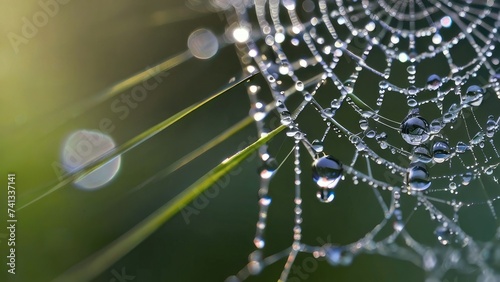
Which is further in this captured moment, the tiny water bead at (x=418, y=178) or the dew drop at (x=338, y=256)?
the dew drop at (x=338, y=256)

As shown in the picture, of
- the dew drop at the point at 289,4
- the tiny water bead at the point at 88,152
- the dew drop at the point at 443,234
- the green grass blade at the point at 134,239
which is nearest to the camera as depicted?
the green grass blade at the point at 134,239

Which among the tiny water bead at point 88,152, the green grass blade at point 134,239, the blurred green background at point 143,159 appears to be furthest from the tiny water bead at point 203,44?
the green grass blade at point 134,239

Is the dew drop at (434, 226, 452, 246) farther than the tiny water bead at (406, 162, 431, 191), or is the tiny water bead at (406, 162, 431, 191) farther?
the dew drop at (434, 226, 452, 246)

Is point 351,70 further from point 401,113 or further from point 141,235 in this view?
point 141,235

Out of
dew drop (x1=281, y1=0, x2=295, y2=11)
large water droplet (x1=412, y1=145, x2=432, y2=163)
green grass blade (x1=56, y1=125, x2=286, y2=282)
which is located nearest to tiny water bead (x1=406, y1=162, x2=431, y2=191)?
large water droplet (x1=412, y1=145, x2=432, y2=163)

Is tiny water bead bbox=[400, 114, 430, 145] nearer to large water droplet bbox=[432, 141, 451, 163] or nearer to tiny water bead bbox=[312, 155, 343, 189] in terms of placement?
large water droplet bbox=[432, 141, 451, 163]

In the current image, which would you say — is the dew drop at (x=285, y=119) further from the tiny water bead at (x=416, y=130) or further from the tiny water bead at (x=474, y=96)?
the tiny water bead at (x=474, y=96)
